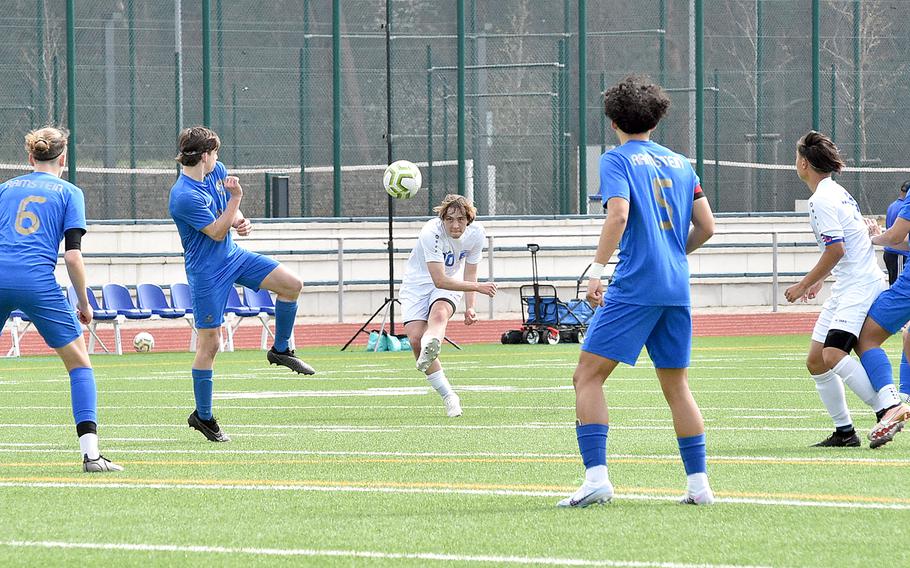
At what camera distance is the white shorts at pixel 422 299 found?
12.7 meters

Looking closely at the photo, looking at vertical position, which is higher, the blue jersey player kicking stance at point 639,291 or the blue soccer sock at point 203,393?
the blue jersey player kicking stance at point 639,291

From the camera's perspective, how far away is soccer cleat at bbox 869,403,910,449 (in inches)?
352

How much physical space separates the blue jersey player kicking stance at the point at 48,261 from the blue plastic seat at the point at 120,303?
14.0 metres

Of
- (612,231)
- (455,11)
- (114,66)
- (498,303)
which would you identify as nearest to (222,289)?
(612,231)

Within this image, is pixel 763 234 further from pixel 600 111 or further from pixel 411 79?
pixel 411 79

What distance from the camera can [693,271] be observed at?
31125 millimetres

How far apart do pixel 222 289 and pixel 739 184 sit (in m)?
25.7

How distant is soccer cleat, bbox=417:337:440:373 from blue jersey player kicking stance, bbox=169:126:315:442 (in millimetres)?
1469

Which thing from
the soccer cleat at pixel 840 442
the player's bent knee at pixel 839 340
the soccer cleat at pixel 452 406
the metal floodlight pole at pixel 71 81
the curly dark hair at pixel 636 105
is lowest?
the soccer cleat at pixel 452 406

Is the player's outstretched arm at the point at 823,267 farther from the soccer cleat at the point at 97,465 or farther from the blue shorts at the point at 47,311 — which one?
the blue shorts at the point at 47,311

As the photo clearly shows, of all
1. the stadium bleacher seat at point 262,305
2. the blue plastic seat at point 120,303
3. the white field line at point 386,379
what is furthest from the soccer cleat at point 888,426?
the blue plastic seat at point 120,303

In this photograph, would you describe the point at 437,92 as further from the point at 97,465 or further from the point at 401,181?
the point at 97,465

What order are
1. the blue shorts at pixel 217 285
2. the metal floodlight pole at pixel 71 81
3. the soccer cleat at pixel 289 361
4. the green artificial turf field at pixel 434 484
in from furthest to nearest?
the metal floodlight pole at pixel 71 81 → the soccer cleat at pixel 289 361 → the blue shorts at pixel 217 285 → the green artificial turf field at pixel 434 484

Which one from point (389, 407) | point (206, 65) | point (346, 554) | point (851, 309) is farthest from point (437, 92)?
point (346, 554)
